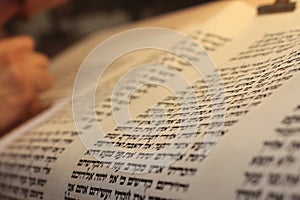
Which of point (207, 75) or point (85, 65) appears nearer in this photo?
point (207, 75)

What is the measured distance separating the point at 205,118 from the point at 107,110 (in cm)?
17

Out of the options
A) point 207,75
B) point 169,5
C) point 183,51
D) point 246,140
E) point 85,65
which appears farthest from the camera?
point 169,5

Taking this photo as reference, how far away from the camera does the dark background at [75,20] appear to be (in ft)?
3.92

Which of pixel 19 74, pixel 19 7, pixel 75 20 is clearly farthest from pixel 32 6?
pixel 75 20

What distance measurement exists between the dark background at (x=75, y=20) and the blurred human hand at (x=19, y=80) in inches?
18.1

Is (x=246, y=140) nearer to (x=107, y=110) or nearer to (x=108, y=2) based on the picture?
(x=107, y=110)

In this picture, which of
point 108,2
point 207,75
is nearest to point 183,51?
point 207,75

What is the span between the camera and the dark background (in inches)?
47.0

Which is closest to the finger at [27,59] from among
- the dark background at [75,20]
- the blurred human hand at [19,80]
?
the blurred human hand at [19,80]

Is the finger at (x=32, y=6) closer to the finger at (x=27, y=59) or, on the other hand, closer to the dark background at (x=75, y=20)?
the finger at (x=27, y=59)

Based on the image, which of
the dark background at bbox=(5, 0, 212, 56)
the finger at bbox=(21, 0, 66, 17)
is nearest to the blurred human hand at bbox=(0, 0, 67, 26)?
the finger at bbox=(21, 0, 66, 17)

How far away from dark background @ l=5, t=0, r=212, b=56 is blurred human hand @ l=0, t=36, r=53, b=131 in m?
0.46

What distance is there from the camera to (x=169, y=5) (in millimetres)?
1138

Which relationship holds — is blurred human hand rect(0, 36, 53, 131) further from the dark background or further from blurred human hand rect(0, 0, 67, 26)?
the dark background
